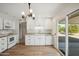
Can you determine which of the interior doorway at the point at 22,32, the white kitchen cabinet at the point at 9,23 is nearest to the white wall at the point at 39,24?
the interior doorway at the point at 22,32

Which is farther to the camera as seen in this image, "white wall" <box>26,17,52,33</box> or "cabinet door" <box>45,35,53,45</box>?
"cabinet door" <box>45,35,53,45</box>

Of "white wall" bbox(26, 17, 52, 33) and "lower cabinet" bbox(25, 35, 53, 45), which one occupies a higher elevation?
"white wall" bbox(26, 17, 52, 33)

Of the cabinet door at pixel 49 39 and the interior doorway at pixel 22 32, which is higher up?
the interior doorway at pixel 22 32

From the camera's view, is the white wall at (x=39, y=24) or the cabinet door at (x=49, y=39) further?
the cabinet door at (x=49, y=39)

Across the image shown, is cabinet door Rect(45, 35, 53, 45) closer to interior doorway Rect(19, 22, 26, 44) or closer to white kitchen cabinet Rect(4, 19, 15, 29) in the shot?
interior doorway Rect(19, 22, 26, 44)

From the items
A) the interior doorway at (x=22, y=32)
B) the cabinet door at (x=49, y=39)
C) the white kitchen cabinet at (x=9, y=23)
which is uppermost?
the white kitchen cabinet at (x=9, y=23)

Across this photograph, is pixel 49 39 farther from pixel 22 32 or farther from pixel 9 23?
pixel 9 23

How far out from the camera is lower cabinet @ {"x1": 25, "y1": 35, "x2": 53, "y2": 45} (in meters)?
2.09

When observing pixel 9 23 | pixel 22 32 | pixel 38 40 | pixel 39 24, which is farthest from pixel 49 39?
pixel 9 23

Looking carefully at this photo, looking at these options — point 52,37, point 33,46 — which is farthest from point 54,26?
point 33,46

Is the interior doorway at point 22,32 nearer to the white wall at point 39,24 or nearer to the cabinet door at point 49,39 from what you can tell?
the white wall at point 39,24

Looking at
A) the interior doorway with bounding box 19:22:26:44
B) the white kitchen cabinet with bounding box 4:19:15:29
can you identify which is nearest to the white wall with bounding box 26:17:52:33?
the interior doorway with bounding box 19:22:26:44

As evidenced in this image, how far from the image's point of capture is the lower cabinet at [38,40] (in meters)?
2.09

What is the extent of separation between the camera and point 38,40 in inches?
82.8
